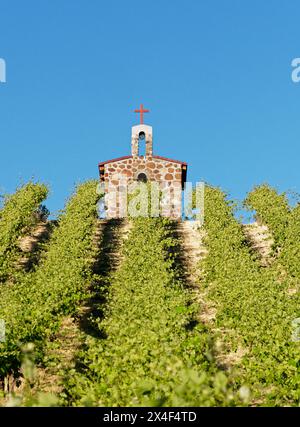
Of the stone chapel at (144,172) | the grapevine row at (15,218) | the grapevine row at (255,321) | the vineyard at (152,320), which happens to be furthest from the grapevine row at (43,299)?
the stone chapel at (144,172)

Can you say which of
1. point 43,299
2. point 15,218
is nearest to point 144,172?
point 15,218

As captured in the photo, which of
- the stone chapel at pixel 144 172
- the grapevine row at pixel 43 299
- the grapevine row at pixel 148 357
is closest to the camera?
the grapevine row at pixel 148 357

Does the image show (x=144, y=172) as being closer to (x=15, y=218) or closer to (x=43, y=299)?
(x=15, y=218)

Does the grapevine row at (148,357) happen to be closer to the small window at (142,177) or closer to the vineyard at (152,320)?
the vineyard at (152,320)

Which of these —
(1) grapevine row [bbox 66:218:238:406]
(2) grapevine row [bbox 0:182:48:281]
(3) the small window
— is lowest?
(1) grapevine row [bbox 66:218:238:406]

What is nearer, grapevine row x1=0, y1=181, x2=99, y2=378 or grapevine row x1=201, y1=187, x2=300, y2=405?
grapevine row x1=201, y1=187, x2=300, y2=405


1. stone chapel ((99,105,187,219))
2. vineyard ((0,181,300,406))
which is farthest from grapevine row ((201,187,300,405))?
stone chapel ((99,105,187,219))

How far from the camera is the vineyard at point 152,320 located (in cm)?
824

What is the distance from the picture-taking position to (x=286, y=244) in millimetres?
22438

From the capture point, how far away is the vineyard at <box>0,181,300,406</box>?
27.0 ft

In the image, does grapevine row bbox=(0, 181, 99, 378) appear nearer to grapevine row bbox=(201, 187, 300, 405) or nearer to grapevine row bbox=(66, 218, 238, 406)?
grapevine row bbox=(66, 218, 238, 406)

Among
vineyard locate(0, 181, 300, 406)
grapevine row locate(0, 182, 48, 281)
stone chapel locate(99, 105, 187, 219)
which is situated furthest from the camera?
stone chapel locate(99, 105, 187, 219)
